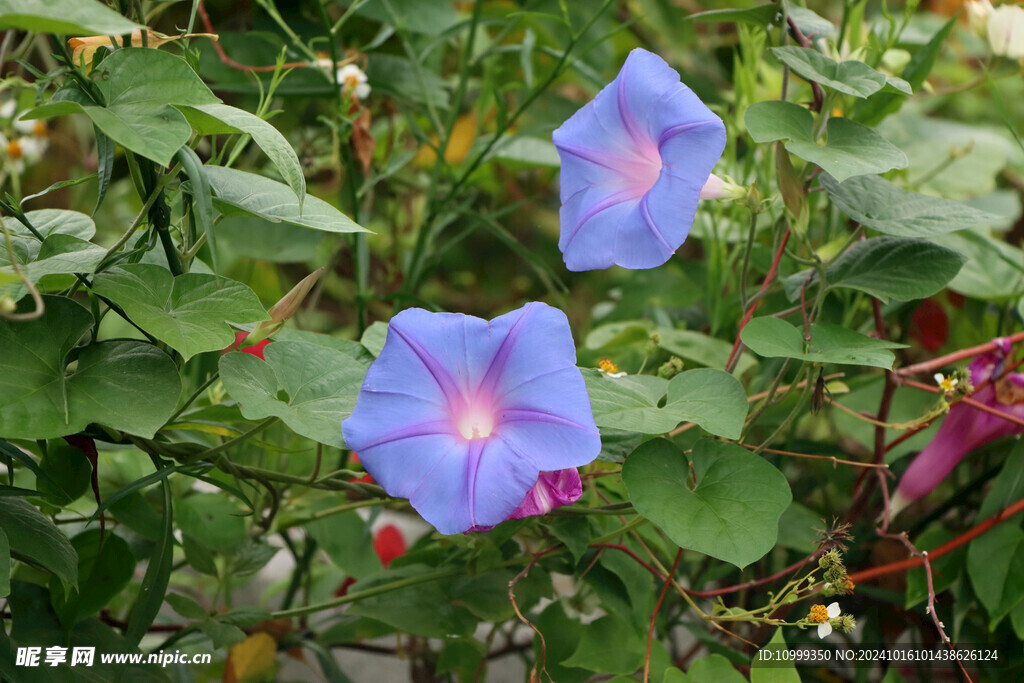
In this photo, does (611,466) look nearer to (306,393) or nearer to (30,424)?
(306,393)

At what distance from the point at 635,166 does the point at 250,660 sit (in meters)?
0.66

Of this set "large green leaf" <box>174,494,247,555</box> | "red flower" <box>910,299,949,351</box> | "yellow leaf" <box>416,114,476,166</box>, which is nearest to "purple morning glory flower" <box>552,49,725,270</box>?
"large green leaf" <box>174,494,247,555</box>

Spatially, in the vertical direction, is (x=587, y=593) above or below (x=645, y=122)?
below

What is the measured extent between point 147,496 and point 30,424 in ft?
1.36

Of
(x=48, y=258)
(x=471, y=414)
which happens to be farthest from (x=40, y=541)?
(x=471, y=414)

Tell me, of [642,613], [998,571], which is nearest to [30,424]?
[642,613]

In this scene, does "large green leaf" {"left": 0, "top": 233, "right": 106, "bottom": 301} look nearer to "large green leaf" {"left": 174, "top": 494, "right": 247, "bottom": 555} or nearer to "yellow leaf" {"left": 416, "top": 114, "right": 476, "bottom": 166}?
"large green leaf" {"left": 174, "top": 494, "right": 247, "bottom": 555}

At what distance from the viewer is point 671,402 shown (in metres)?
0.59

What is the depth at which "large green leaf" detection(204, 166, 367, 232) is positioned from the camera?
53 cm

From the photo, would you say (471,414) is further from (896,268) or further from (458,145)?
(458,145)

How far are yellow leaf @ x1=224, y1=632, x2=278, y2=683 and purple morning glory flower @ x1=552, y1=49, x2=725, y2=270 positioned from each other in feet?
1.85

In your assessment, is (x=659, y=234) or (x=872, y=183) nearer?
(x=659, y=234)

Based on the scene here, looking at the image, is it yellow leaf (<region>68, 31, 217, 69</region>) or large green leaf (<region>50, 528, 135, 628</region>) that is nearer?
yellow leaf (<region>68, 31, 217, 69</region>)

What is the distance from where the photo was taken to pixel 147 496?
0.85 m
